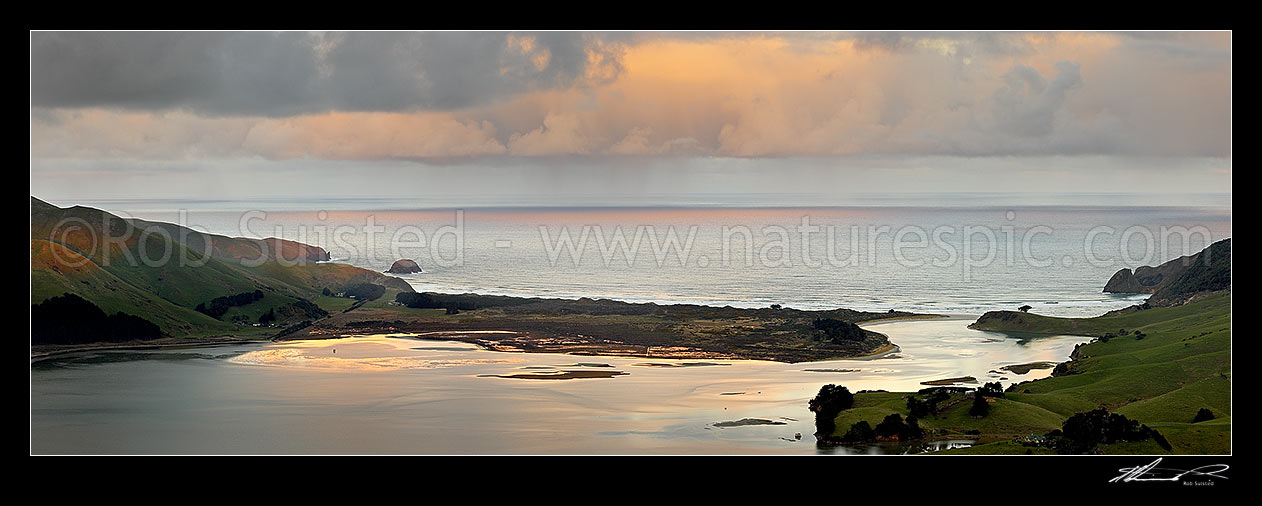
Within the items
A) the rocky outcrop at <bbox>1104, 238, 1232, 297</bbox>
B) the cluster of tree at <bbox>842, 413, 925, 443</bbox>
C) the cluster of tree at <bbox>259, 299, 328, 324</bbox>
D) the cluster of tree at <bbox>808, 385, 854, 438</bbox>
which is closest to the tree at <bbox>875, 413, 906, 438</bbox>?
the cluster of tree at <bbox>842, 413, 925, 443</bbox>

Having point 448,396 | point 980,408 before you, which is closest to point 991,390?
point 980,408

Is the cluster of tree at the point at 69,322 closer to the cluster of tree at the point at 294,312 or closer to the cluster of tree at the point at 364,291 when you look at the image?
the cluster of tree at the point at 294,312

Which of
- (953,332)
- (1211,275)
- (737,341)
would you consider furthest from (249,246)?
(1211,275)

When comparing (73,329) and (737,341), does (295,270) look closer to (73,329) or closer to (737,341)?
(73,329)

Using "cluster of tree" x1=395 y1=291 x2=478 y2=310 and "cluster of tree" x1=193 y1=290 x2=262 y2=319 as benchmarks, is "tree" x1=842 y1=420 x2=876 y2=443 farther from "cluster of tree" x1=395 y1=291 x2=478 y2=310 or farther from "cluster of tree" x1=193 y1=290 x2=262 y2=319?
"cluster of tree" x1=193 y1=290 x2=262 y2=319

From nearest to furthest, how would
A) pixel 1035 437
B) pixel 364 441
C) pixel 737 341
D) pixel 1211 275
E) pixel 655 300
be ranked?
pixel 1035 437 < pixel 364 441 < pixel 1211 275 < pixel 737 341 < pixel 655 300

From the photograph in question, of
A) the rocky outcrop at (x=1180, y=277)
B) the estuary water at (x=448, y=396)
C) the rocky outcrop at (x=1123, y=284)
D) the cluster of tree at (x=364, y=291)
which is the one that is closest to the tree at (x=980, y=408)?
the estuary water at (x=448, y=396)
